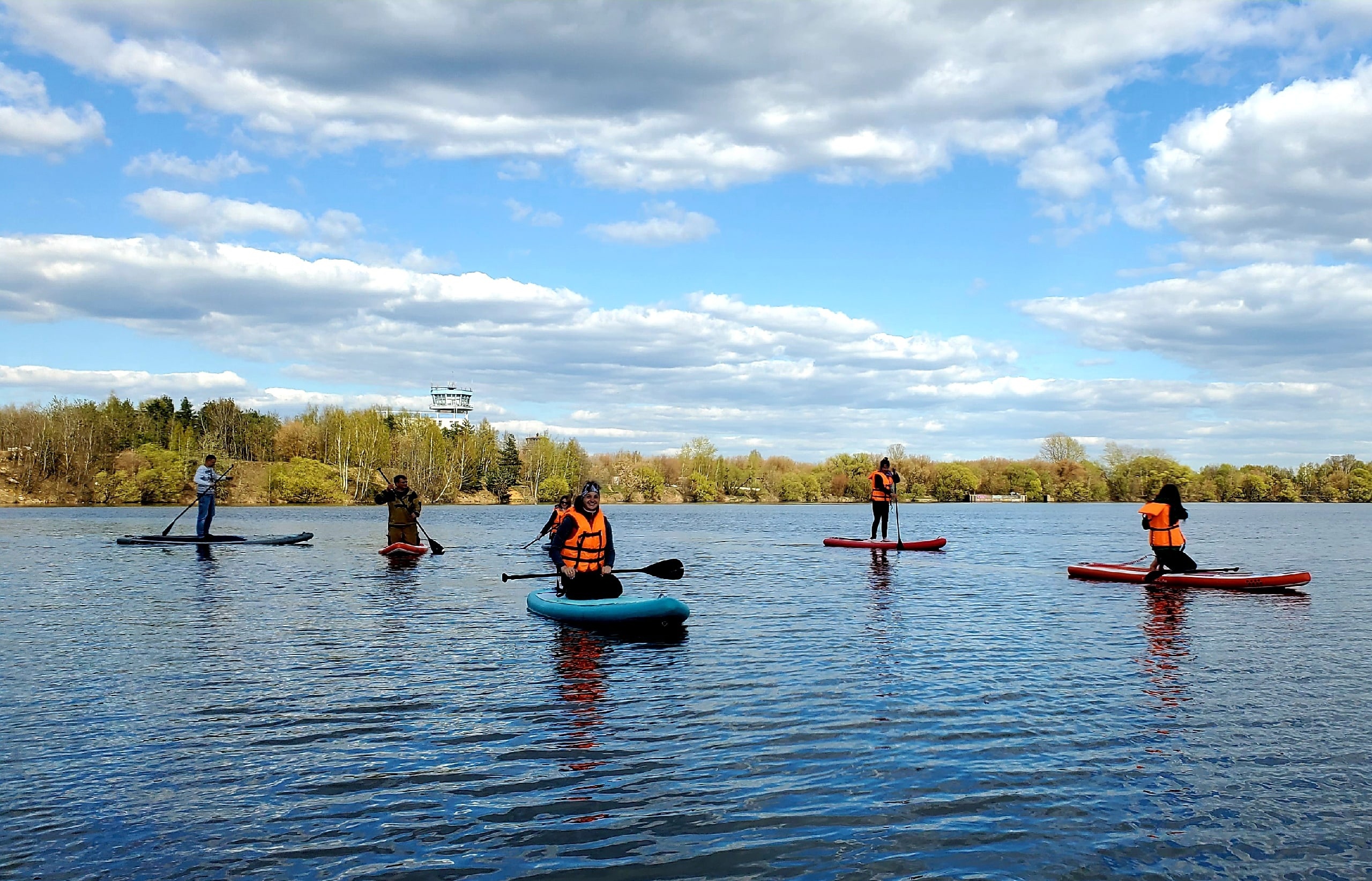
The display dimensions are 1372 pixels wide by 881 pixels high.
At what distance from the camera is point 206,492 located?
3550 centimetres

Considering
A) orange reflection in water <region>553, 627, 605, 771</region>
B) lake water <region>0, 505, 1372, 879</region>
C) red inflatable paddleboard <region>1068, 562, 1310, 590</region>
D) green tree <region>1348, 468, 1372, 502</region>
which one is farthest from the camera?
green tree <region>1348, 468, 1372, 502</region>

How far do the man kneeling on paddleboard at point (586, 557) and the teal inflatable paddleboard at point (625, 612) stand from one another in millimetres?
348

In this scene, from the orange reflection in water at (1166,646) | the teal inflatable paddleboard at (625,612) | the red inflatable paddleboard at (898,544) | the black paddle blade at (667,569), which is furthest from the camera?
the red inflatable paddleboard at (898,544)

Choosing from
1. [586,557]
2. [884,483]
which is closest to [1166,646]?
[586,557]

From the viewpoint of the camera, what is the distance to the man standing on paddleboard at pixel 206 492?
33.9 m

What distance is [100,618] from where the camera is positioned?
18156 mm

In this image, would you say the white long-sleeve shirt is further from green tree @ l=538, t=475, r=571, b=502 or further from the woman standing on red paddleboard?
green tree @ l=538, t=475, r=571, b=502

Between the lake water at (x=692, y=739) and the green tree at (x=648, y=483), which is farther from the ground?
the green tree at (x=648, y=483)

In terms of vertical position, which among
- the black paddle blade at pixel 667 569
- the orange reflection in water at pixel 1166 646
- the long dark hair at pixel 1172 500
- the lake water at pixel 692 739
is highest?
the long dark hair at pixel 1172 500

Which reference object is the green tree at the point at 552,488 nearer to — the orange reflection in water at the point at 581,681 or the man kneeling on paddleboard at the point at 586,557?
the man kneeling on paddleboard at the point at 586,557

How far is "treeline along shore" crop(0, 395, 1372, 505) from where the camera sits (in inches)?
4675

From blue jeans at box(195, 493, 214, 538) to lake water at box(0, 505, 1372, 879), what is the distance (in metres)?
14.3

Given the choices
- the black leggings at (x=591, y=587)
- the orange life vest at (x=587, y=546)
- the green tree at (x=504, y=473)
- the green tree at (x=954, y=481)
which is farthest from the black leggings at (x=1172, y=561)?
the green tree at (x=954, y=481)

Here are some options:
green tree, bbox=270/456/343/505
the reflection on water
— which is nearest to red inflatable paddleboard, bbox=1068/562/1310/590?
the reflection on water
